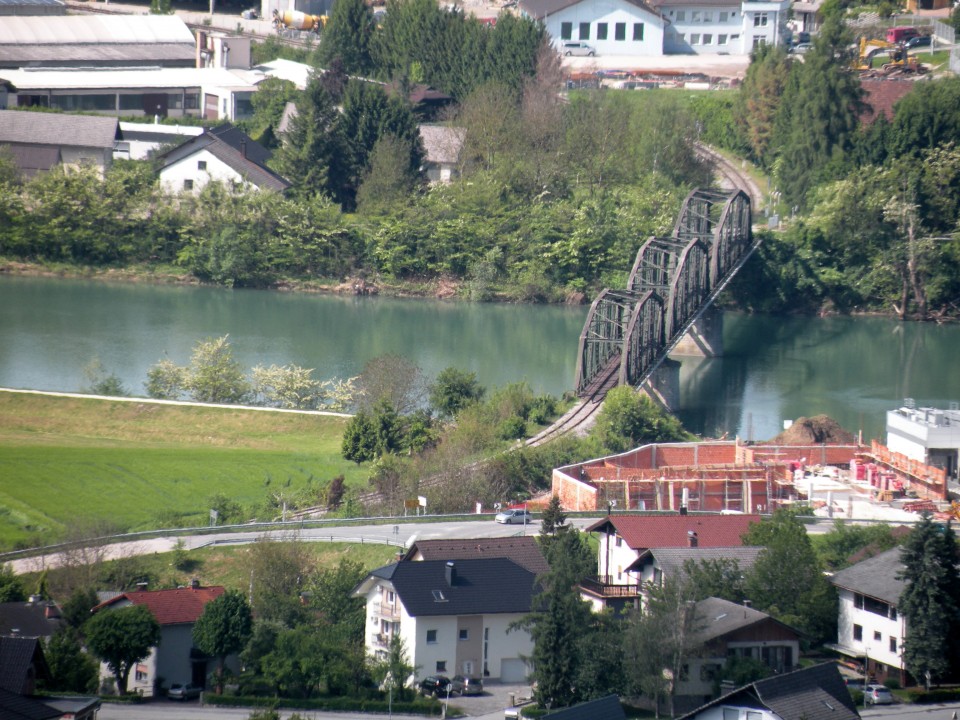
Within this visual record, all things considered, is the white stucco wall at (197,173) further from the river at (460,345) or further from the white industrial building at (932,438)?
the white industrial building at (932,438)

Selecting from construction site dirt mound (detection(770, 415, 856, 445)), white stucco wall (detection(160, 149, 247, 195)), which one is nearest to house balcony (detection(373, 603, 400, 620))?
construction site dirt mound (detection(770, 415, 856, 445))

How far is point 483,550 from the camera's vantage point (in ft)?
147

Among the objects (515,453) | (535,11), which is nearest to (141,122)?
(535,11)

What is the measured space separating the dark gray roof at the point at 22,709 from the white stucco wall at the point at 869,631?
612 inches

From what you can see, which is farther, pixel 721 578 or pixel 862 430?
pixel 862 430

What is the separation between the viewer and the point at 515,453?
56.9m

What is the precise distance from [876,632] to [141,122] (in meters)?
63.4

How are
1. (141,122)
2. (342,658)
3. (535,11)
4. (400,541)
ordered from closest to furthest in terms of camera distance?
1. (342,658)
2. (400,541)
3. (141,122)
4. (535,11)

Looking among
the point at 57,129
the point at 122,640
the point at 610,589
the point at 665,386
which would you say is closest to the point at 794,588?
the point at 610,589

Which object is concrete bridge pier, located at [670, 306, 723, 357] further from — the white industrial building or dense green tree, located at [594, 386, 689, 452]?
the white industrial building

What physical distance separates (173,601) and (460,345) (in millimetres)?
36614

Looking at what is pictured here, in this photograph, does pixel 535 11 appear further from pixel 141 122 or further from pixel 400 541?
pixel 400 541

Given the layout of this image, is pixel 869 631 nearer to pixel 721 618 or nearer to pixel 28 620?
pixel 721 618

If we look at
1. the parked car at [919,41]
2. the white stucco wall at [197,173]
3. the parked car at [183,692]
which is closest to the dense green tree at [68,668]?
the parked car at [183,692]
